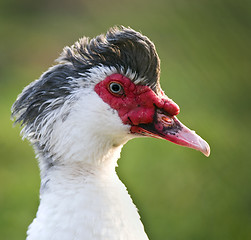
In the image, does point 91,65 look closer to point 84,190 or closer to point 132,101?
point 132,101

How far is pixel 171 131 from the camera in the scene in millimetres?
1657

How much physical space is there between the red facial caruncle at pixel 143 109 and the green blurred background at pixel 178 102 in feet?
7.75

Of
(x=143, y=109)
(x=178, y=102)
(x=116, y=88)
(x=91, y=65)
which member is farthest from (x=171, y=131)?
(x=178, y=102)

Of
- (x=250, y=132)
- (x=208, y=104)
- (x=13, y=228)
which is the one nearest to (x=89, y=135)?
(x=13, y=228)

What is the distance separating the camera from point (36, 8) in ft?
26.5

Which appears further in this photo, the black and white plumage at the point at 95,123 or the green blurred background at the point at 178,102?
the green blurred background at the point at 178,102

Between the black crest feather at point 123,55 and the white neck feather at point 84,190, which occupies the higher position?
the black crest feather at point 123,55

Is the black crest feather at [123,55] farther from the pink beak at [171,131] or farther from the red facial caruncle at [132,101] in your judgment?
the pink beak at [171,131]

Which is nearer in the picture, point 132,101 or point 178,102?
point 132,101

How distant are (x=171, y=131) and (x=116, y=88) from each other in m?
0.27

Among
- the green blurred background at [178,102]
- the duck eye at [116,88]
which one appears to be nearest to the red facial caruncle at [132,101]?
the duck eye at [116,88]

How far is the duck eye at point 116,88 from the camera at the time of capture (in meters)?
1.64

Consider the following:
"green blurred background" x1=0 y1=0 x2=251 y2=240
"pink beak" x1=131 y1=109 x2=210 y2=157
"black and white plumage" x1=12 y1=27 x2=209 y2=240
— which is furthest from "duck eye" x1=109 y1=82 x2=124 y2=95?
"green blurred background" x1=0 y1=0 x2=251 y2=240

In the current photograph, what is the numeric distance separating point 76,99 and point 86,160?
0.24 m
